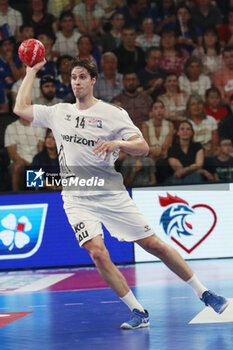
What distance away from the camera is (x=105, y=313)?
6344 millimetres

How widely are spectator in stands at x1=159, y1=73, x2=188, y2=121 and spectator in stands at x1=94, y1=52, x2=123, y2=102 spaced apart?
94 cm

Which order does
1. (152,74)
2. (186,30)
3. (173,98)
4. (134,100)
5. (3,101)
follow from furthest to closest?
(186,30), (152,74), (3,101), (173,98), (134,100)

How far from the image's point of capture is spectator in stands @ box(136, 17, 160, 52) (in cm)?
1369

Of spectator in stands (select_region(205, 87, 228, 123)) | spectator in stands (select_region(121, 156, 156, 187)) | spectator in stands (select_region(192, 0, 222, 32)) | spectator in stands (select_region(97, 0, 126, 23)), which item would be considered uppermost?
spectator in stands (select_region(97, 0, 126, 23))

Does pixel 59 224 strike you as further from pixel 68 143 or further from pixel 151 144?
pixel 68 143

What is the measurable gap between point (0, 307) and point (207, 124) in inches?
247

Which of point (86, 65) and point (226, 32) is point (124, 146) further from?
point (226, 32)

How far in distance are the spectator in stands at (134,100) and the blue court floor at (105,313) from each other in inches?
133

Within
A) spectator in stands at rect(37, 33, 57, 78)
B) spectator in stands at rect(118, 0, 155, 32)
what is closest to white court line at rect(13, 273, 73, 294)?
spectator in stands at rect(37, 33, 57, 78)

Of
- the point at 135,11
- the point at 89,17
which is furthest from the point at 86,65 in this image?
the point at 135,11

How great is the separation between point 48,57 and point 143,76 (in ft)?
6.65

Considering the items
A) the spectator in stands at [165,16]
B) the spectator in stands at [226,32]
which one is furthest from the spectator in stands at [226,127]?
the spectator in stands at [165,16]

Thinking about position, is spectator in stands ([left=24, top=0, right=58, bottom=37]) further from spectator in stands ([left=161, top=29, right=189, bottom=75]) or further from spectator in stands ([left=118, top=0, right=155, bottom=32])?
spectator in stands ([left=161, top=29, right=189, bottom=75])

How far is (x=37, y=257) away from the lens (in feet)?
34.6
